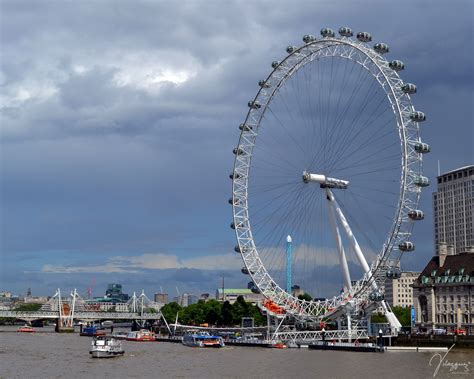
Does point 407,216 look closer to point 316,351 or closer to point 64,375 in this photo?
point 316,351

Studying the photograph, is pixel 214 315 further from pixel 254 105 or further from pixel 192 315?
pixel 254 105

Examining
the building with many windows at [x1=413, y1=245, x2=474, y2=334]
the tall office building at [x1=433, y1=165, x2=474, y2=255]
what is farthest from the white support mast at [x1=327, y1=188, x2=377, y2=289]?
the tall office building at [x1=433, y1=165, x2=474, y2=255]

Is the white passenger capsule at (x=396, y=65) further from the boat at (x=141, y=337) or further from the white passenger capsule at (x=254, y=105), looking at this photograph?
the boat at (x=141, y=337)

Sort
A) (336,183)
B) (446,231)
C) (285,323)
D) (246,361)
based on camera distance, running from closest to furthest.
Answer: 1. (246,361)
2. (336,183)
3. (285,323)
4. (446,231)

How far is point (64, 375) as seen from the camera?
161 feet

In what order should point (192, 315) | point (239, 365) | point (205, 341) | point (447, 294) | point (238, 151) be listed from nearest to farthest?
point (239, 365) → point (238, 151) → point (205, 341) → point (447, 294) → point (192, 315)

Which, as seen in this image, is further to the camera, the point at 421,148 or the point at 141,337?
the point at 141,337

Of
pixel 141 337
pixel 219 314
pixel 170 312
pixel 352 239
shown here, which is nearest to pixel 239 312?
pixel 219 314

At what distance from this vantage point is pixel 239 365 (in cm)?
5647

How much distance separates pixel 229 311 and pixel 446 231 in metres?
71.8

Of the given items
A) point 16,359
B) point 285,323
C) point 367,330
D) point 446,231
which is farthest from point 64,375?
point 446,231

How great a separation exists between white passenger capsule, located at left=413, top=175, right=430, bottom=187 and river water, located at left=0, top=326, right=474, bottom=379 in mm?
12964

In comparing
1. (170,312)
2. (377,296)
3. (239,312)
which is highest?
(377,296)

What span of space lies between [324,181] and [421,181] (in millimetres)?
9209
